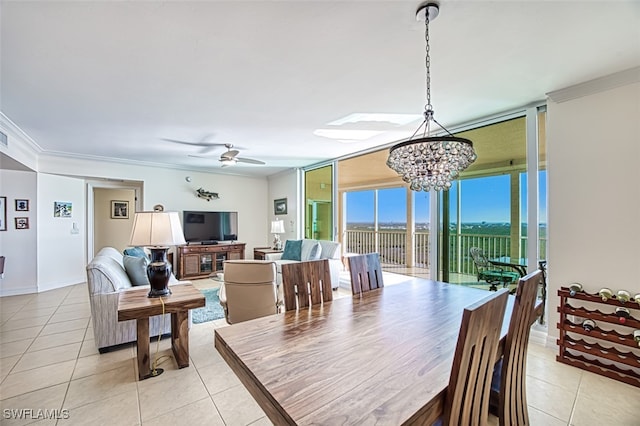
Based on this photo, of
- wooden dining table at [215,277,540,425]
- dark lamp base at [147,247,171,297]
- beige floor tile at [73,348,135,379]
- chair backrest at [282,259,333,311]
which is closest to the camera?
wooden dining table at [215,277,540,425]

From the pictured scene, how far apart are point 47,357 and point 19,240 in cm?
338

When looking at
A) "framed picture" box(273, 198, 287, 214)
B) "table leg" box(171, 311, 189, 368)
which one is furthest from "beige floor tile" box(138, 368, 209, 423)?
"framed picture" box(273, 198, 287, 214)

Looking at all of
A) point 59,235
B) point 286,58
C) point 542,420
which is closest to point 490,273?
point 542,420

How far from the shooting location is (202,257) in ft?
19.6

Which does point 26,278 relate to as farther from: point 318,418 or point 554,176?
point 554,176

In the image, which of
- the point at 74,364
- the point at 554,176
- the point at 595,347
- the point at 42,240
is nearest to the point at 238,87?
the point at 74,364

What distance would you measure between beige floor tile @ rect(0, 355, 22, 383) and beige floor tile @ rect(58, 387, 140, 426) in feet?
3.27

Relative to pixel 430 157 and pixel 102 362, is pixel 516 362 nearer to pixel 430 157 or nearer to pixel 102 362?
pixel 430 157

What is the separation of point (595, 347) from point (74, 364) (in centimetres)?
455

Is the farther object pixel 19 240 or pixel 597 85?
pixel 19 240

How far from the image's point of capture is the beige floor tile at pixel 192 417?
1.74m

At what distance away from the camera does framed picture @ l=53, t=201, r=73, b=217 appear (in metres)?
5.03

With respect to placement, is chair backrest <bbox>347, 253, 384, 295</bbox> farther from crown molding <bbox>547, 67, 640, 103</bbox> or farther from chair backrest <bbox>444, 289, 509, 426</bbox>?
crown molding <bbox>547, 67, 640, 103</bbox>

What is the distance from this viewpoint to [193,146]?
448cm
